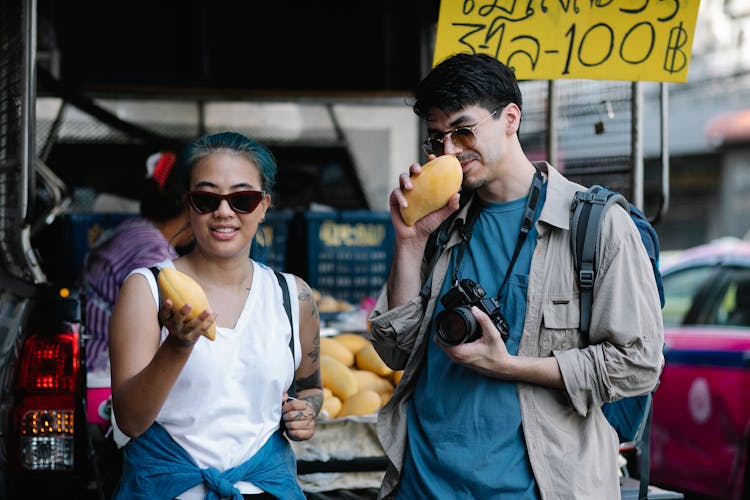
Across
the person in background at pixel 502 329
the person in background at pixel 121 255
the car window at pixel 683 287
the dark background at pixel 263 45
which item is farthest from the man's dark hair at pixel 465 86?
the car window at pixel 683 287

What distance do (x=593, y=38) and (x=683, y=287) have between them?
12.8 ft

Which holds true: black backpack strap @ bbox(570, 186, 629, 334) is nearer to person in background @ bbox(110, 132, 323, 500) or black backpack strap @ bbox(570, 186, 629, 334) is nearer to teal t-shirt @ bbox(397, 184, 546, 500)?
teal t-shirt @ bbox(397, 184, 546, 500)

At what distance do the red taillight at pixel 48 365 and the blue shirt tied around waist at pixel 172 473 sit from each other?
84 cm

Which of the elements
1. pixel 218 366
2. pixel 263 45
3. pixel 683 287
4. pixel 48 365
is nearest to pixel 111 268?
pixel 48 365

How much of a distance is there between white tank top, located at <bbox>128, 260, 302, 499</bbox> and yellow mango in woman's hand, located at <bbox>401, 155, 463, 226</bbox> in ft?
1.61

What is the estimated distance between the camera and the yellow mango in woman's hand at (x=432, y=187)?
2.32m

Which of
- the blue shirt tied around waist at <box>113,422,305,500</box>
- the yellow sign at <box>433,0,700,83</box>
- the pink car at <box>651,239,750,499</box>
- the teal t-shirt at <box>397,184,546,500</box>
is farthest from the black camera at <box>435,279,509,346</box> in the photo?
the pink car at <box>651,239,750,499</box>

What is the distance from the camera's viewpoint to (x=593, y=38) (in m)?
3.22

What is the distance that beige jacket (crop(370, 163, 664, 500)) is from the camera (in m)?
2.18

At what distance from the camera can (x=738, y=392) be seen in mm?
5559

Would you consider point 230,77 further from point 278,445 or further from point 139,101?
point 278,445

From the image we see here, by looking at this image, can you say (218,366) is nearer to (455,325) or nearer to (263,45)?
(455,325)

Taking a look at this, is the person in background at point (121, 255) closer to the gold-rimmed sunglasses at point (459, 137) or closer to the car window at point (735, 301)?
the gold-rimmed sunglasses at point (459, 137)

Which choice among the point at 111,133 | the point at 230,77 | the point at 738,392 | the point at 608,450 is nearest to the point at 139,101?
the point at 111,133
